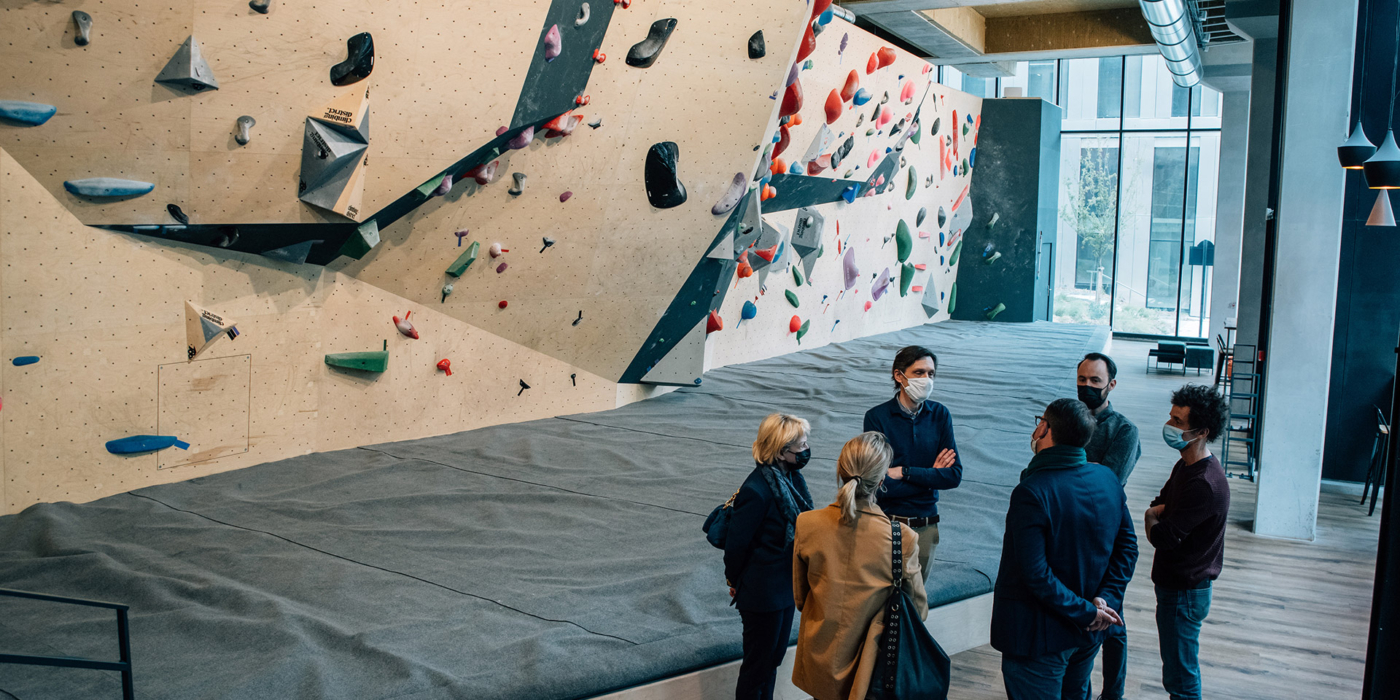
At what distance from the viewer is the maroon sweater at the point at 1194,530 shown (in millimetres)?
3307

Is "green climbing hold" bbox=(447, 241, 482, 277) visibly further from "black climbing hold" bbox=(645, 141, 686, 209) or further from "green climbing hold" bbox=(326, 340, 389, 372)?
"black climbing hold" bbox=(645, 141, 686, 209)

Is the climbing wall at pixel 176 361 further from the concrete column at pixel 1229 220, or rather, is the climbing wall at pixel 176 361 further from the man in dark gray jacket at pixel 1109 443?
the concrete column at pixel 1229 220

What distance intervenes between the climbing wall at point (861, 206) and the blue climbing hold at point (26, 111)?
470 centimetres

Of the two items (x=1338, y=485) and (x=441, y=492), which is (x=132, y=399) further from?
(x=1338, y=485)

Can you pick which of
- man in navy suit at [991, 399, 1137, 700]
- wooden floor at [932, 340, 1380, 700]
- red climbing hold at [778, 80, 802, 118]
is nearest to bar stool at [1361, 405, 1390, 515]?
wooden floor at [932, 340, 1380, 700]

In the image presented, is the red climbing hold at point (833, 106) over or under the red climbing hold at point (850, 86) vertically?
under

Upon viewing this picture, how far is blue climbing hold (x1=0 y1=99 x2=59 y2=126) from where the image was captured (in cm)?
450

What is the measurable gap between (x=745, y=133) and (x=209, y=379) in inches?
157

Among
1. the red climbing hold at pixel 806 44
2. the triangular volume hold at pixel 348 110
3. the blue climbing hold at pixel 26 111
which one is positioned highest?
the red climbing hold at pixel 806 44

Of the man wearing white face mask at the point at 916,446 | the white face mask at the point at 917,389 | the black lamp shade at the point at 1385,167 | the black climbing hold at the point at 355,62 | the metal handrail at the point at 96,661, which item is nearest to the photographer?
the metal handrail at the point at 96,661

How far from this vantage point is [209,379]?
5656 millimetres

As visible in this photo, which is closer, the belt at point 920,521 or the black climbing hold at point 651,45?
the belt at point 920,521

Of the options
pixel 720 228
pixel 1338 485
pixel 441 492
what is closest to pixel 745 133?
pixel 720 228

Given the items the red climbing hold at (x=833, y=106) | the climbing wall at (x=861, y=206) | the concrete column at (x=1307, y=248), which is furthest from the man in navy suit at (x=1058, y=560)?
the red climbing hold at (x=833, y=106)
